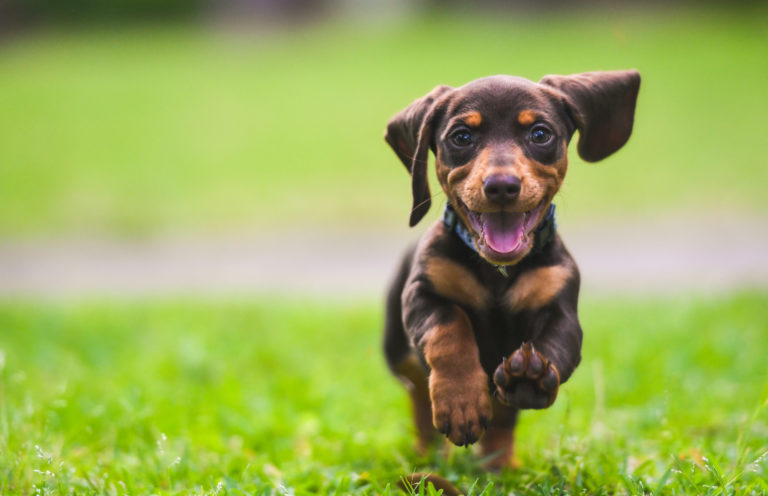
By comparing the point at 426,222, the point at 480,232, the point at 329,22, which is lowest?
the point at 329,22

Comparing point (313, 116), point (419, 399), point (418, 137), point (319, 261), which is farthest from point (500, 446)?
point (313, 116)

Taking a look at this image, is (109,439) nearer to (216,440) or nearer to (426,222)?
(216,440)

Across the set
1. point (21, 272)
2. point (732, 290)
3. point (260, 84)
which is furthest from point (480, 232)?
point (260, 84)

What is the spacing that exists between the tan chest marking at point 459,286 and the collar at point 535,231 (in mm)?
84

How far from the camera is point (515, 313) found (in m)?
2.53

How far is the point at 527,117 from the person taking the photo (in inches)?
93.6

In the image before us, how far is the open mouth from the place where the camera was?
229 cm

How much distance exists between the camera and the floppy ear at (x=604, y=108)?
8.40 feet

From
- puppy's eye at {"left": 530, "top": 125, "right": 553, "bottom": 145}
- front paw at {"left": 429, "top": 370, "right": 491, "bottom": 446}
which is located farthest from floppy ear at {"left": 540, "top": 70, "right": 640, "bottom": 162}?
front paw at {"left": 429, "top": 370, "right": 491, "bottom": 446}

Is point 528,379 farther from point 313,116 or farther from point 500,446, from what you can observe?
point 313,116

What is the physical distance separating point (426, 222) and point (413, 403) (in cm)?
465

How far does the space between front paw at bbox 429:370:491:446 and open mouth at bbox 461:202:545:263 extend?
36 cm

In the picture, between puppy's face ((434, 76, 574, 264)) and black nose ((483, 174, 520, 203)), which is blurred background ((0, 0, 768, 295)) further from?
black nose ((483, 174, 520, 203))

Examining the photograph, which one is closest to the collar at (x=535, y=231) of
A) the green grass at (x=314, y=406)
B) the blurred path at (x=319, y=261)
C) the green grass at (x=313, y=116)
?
the green grass at (x=314, y=406)
